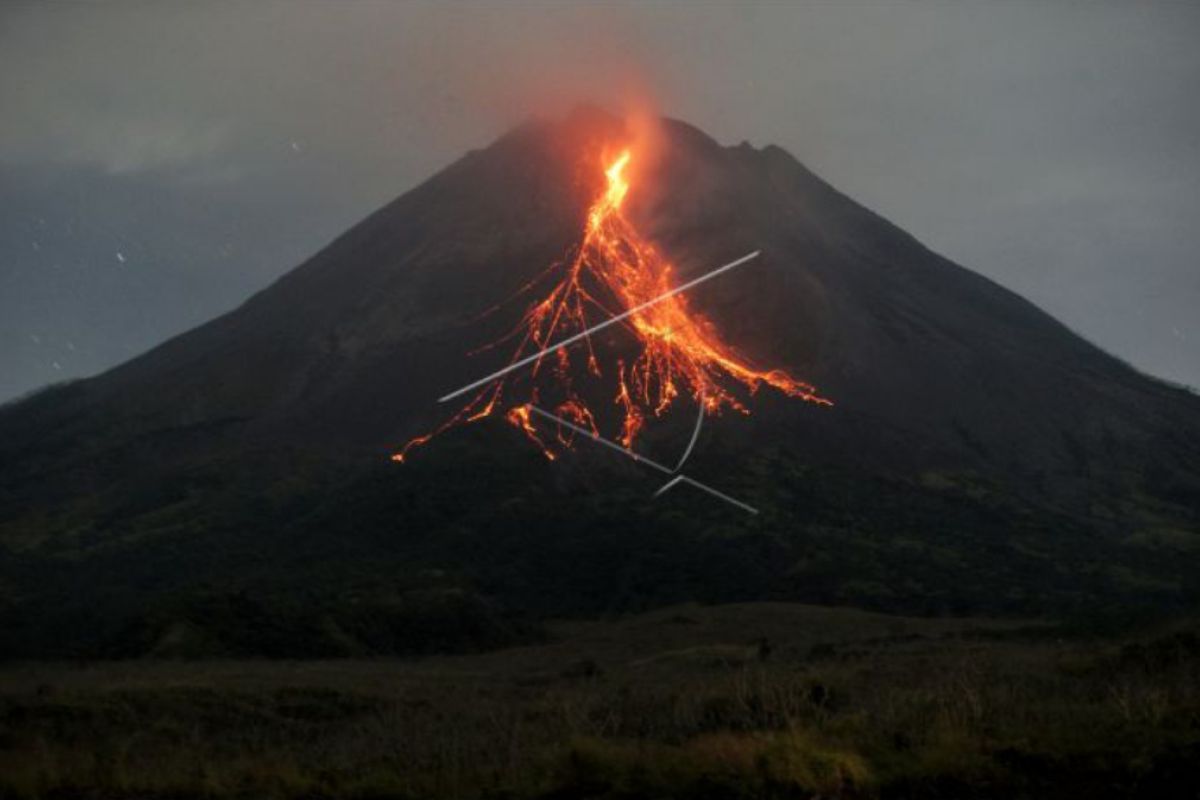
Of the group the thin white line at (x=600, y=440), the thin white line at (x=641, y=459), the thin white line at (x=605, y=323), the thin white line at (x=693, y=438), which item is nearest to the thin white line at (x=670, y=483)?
the thin white line at (x=641, y=459)

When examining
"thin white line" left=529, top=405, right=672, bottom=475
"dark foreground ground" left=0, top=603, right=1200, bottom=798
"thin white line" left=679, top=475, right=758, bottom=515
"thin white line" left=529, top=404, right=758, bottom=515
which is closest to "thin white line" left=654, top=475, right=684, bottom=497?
"thin white line" left=529, top=404, right=758, bottom=515

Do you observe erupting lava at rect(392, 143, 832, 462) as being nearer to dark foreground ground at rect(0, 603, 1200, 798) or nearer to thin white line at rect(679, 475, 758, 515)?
thin white line at rect(679, 475, 758, 515)

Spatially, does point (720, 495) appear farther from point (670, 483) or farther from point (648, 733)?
point (648, 733)

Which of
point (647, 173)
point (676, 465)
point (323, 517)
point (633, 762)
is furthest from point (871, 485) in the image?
point (633, 762)

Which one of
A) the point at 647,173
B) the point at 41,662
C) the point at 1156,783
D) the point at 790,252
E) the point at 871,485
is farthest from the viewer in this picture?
the point at 647,173

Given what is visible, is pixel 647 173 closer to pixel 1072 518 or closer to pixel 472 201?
pixel 472 201

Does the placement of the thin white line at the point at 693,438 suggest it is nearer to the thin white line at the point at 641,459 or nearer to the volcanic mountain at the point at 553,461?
the volcanic mountain at the point at 553,461

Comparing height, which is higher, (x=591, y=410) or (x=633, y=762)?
(x=591, y=410)
